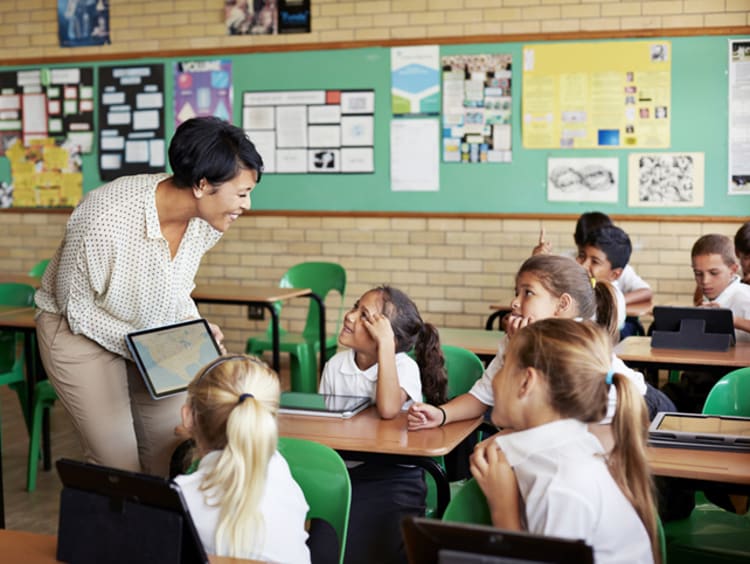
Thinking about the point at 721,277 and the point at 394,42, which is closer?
the point at 721,277

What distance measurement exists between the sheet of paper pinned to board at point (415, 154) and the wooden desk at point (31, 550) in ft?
16.2

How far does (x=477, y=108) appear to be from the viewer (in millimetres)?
6324

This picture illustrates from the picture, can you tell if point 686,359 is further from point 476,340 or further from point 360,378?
point 360,378

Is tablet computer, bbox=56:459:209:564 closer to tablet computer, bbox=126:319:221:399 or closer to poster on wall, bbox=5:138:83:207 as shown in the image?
tablet computer, bbox=126:319:221:399

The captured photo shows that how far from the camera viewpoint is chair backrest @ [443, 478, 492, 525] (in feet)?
6.30

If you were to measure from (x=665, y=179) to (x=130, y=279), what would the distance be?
14.1 ft

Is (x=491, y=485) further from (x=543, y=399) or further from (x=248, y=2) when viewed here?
(x=248, y=2)

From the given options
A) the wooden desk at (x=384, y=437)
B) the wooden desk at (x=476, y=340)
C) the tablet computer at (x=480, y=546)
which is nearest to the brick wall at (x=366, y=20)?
the wooden desk at (x=476, y=340)

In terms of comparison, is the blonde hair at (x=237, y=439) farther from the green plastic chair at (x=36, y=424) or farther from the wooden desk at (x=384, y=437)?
the green plastic chair at (x=36, y=424)

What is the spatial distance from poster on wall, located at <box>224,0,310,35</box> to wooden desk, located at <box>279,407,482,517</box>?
446 cm

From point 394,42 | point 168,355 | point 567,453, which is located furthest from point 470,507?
point 394,42

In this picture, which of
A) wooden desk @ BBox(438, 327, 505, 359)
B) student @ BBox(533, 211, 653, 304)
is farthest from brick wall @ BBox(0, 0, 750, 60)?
wooden desk @ BBox(438, 327, 505, 359)

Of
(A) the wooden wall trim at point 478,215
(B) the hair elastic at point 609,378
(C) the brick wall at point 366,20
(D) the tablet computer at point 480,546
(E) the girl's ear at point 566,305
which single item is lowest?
(D) the tablet computer at point 480,546

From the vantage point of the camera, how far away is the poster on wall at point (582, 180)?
6.14 metres
